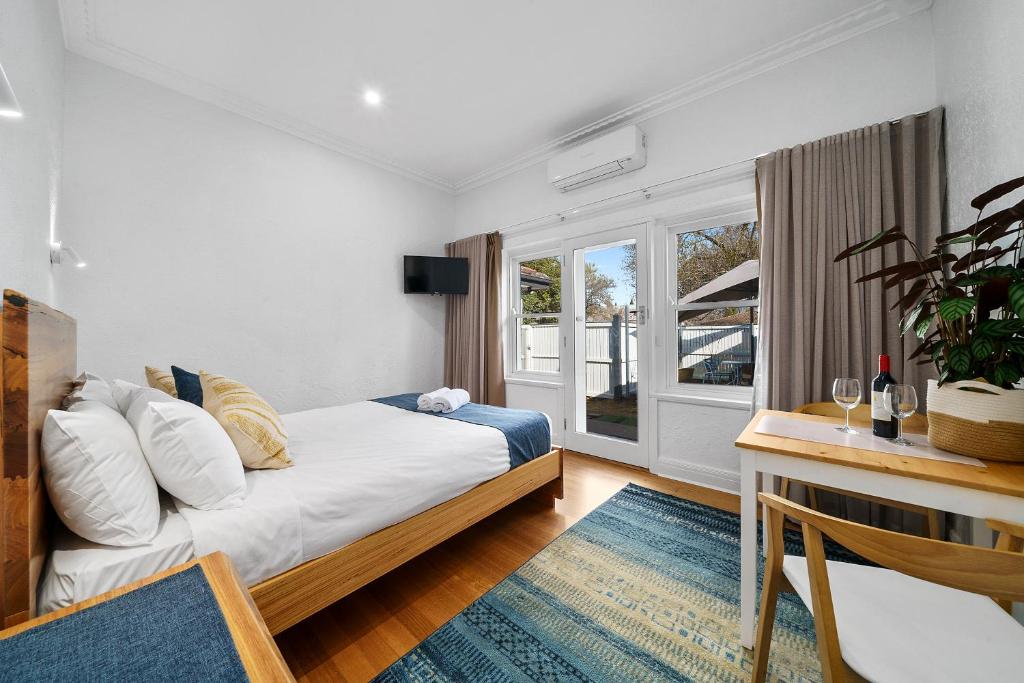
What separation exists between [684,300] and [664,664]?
2.34 m

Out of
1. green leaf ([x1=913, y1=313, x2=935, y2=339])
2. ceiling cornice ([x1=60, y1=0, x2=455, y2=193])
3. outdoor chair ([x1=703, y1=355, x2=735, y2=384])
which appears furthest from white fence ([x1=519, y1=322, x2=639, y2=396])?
ceiling cornice ([x1=60, y1=0, x2=455, y2=193])

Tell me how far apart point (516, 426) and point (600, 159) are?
219 centimetres

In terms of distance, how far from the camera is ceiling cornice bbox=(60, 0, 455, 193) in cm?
213

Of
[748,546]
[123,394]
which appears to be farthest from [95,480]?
[748,546]

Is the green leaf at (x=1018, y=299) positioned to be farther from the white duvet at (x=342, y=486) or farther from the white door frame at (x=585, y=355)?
the white door frame at (x=585, y=355)

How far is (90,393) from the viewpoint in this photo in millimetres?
1384

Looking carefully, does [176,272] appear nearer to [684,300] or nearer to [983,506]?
[684,300]

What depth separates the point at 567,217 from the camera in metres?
3.53

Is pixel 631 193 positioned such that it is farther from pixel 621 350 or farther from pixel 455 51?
pixel 455 51

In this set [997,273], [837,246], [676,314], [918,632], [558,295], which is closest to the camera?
[918,632]

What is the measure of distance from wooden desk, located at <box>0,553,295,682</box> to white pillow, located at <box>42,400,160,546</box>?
11.3 inches

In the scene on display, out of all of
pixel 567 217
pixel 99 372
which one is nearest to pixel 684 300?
pixel 567 217

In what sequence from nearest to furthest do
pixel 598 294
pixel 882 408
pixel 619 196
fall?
pixel 882 408 < pixel 619 196 < pixel 598 294

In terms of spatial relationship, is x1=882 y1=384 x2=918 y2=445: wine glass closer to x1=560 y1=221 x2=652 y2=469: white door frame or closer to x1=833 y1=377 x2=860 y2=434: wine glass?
x1=833 y1=377 x2=860 y2=434: wine glass
